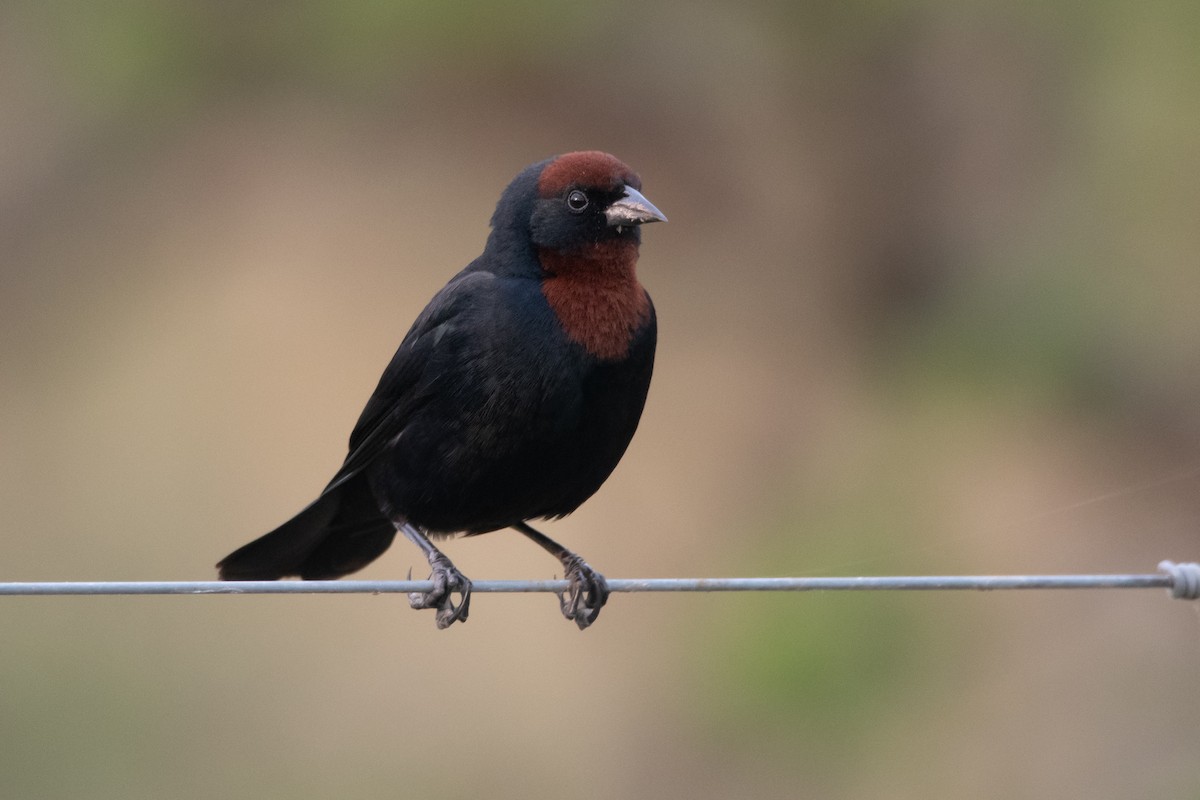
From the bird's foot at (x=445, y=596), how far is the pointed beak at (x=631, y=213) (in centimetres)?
83

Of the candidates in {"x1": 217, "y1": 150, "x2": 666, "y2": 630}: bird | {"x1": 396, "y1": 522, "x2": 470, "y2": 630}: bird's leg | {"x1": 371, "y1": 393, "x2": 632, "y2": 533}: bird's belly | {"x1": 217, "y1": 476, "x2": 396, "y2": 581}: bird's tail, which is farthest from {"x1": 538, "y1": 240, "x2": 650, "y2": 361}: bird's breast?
{"x1": 217, "y1": 476, "x2": 396, "y2": 581}: bird's tail

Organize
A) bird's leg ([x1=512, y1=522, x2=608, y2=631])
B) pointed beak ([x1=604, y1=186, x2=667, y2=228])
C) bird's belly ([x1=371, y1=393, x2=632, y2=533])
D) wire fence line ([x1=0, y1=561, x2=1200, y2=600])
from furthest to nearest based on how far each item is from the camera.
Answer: bird's leg ([x1=512, y1=522, x2=608, y2=631])
pointed beak ([x1=604, y1=186, x2=667, y2=228])
bird's belly ([x1=371, y1=393, x2=632, y2=533])
wire fence line ([x1=0, y1=561, x2=1200, y2=600])

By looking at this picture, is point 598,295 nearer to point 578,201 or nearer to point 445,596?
point 578,201

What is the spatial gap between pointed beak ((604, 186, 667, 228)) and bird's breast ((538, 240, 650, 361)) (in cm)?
5

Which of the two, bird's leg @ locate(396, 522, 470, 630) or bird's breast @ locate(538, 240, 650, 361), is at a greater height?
bird's breast @ locate(538, 240, 650, 361)

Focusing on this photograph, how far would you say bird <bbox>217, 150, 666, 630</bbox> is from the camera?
3.02 meters

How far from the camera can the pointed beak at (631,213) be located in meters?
3.17

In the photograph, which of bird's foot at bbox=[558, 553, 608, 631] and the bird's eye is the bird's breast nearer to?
the bird's eye

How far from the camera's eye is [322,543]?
3617 mm

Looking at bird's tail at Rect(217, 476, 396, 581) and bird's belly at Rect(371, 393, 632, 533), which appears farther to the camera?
bird's tail at Rect(217, 476, 396, 581)

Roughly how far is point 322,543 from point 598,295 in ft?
3.31

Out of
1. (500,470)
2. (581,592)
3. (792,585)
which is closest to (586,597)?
(581,592)

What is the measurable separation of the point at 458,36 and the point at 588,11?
57cm

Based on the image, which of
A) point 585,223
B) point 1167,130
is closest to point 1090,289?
point 1167,130
